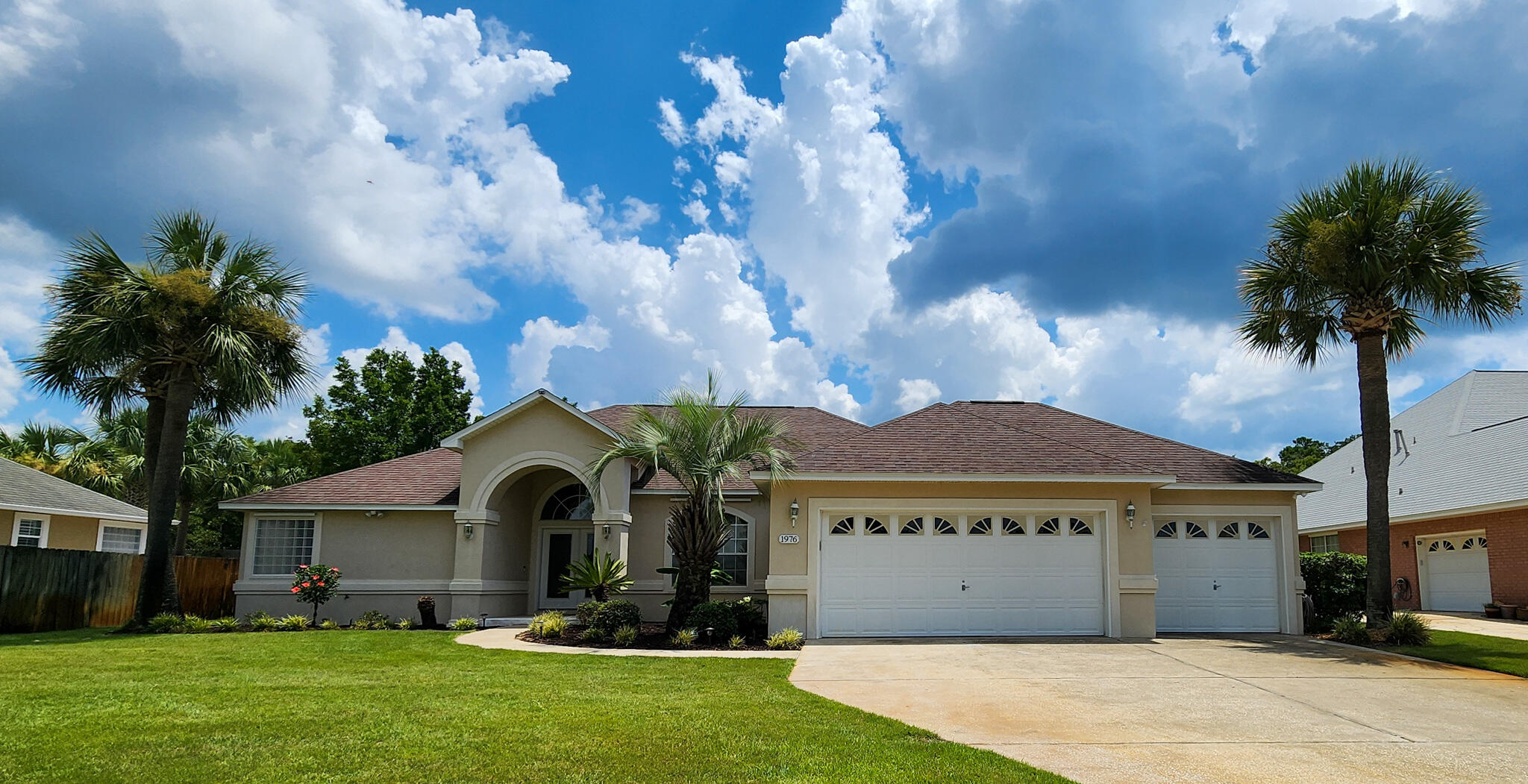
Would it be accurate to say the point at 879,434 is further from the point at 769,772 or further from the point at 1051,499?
the point at 769,772

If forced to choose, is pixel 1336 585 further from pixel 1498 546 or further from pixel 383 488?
pixel 383 488

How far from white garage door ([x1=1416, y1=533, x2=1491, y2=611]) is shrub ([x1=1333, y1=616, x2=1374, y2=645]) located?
873cm

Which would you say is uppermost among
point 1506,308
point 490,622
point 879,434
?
point 1506,308

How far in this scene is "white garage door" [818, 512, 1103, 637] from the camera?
52.1 ft

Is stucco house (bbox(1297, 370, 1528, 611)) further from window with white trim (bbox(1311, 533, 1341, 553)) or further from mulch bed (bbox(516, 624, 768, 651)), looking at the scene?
mulch bed (bbox(516, 624, 768, 651))

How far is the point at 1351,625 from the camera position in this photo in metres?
15.1

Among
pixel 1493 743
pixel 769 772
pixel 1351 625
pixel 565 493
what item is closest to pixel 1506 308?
pixel 1351 625

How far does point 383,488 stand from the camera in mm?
20547

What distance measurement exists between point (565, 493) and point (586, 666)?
1032cm

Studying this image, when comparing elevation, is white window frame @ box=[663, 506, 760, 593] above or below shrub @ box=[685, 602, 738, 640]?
above

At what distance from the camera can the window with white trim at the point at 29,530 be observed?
69.8ft

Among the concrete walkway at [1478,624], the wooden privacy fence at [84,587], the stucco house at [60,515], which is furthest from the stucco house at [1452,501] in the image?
the stucco house at [60,515]

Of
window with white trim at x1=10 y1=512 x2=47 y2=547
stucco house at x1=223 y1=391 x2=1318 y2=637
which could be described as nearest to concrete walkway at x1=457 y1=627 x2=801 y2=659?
stucco house at x1=223 y1=391 x2=1318 y2=637

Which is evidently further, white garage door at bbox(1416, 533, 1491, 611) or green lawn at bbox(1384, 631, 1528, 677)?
white garage door at bbox(1416, 533, 1491, 611)
